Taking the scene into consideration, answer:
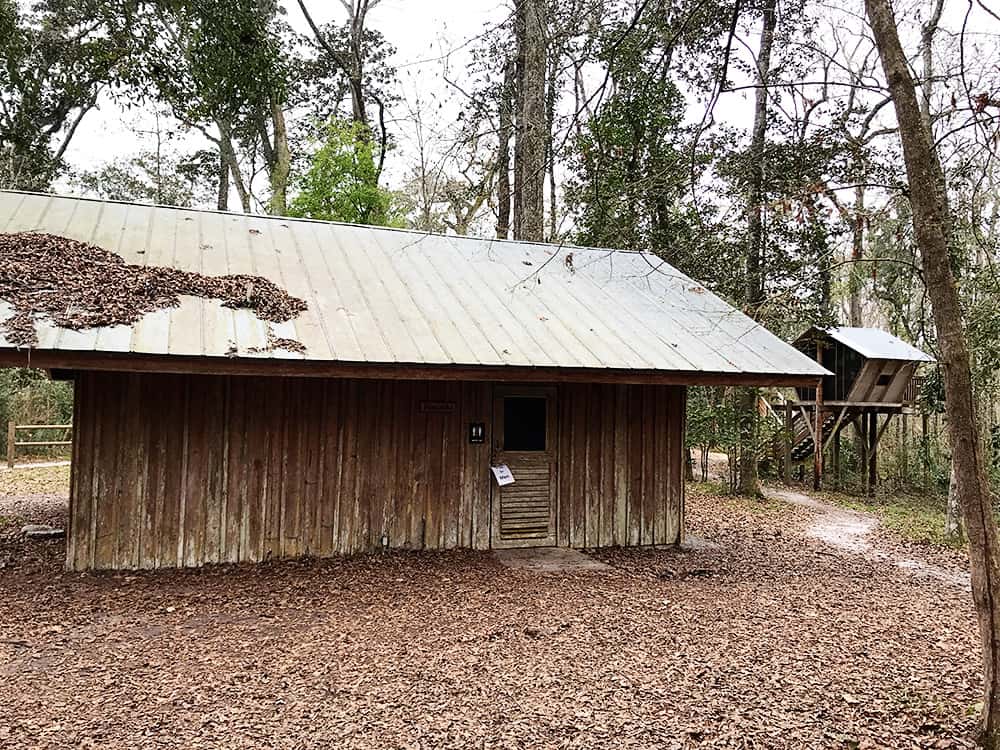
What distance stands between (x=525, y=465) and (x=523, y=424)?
0.43 metres

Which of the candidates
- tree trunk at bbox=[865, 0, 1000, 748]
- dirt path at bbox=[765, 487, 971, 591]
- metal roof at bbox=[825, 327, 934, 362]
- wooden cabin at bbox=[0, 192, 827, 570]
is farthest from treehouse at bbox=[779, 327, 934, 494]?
tree trunk at bbox=[865, 0, 1000, 748]

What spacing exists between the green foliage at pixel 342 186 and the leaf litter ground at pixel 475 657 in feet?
34.5

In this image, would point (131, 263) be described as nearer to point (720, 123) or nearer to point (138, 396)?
point (138, 396)

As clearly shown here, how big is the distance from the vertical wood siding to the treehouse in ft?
27.2

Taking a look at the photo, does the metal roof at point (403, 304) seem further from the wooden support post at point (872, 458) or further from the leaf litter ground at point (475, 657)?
the wooden support post at point (872, 458)

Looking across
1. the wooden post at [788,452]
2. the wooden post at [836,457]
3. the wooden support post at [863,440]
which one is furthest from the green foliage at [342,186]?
the wooden support post at [863,440]

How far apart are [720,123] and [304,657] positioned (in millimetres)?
11234

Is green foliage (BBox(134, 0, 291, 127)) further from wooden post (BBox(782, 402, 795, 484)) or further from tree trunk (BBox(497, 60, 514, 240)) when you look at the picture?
wooden post (BBox(782, 402, 795, 484))

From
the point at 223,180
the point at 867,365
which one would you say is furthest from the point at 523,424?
the point at 223,180

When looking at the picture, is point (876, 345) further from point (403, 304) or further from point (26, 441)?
point (26, 441)

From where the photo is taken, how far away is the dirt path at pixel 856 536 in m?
7.45

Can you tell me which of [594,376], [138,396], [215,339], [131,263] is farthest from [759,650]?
[131,263]

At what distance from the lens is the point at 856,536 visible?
966 cm

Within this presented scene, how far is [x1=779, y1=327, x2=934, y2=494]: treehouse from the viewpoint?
48.0 ft
